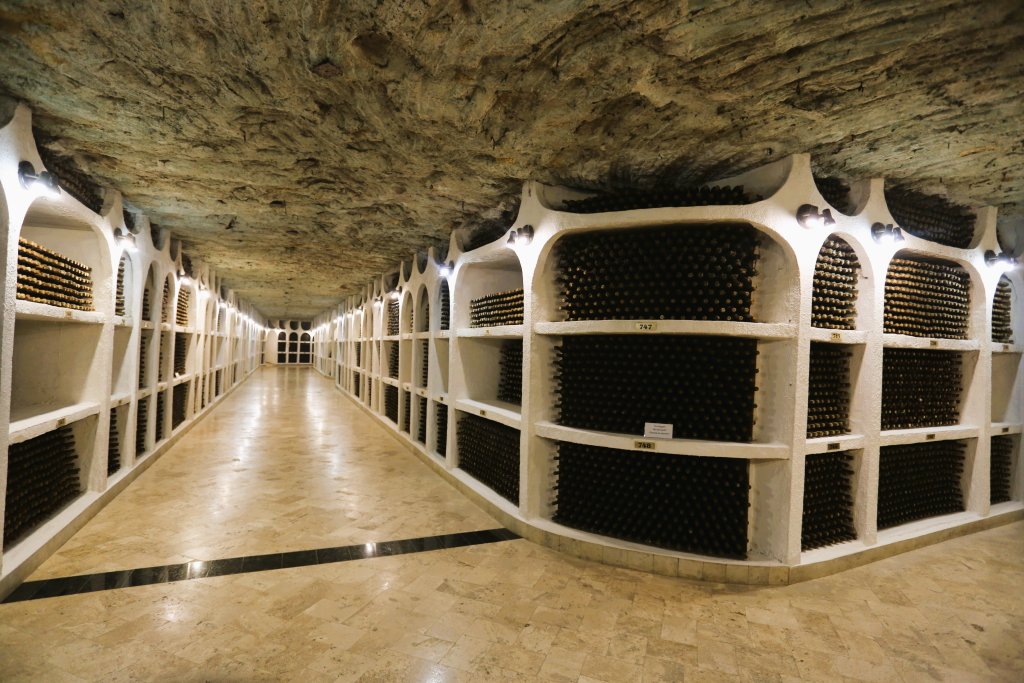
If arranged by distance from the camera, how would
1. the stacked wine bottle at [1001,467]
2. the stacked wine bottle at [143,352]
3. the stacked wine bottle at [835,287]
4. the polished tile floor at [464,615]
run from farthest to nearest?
the stacked wine bottle at [143,352] → the stacked wine bottle at [1001,467] → the stacked wine bottle at [835,287] → the polished tile floor at [464,615]

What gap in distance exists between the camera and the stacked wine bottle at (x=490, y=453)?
207 inches

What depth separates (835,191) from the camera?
4.40 meters

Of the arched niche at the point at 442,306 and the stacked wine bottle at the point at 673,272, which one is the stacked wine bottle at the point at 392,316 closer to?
the arched niche at the point at 442,306

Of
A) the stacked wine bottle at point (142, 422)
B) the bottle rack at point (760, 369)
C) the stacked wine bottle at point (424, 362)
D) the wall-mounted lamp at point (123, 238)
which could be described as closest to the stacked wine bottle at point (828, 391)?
the bottle rack at point (760, 369)

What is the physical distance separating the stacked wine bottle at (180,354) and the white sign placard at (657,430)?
29.0 ft

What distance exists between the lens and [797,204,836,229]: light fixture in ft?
12.6

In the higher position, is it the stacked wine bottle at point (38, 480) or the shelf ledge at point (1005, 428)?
the shelf ledge at point (1005, 428)

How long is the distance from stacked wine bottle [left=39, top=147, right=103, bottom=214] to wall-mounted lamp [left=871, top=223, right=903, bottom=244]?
7354 millimetres

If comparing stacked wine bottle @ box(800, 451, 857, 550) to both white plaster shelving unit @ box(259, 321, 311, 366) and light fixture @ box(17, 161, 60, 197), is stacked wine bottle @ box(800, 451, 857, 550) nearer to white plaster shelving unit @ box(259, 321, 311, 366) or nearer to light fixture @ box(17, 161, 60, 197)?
light fixture @ box(17, 161, 60, 197)

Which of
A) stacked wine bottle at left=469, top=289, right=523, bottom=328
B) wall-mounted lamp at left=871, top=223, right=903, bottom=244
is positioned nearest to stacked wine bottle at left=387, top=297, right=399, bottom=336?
stacked wine bottle at left=469, top=289, right=523, bottom=328

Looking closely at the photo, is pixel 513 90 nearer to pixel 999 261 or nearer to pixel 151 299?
pixel 999 261

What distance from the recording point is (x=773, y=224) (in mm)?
3854

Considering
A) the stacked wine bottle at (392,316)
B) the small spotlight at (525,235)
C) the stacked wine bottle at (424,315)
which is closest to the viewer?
the small spotlight at (525,235)

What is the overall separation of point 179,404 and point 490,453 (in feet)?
22.8
